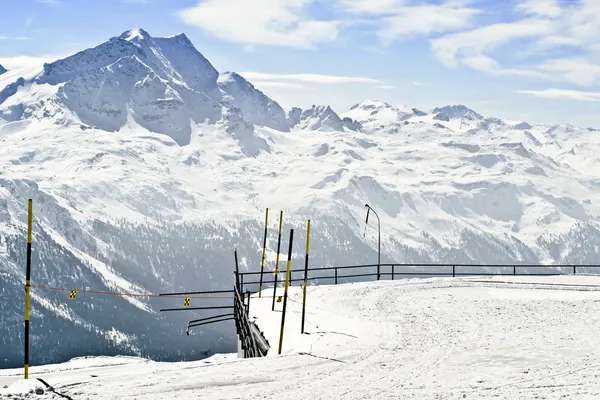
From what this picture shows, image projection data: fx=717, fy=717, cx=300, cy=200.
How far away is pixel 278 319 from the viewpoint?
29984 millimetres

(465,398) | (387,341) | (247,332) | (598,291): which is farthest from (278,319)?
(598,291)

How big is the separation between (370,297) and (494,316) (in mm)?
10096

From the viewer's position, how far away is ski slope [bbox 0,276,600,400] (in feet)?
52.1

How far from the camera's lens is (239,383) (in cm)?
1670

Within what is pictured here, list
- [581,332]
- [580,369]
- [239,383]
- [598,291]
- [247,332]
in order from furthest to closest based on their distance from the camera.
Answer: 1. [598,291]
2. [247,332]
3. [581,332]
4. [580,369]
5. [239,383]

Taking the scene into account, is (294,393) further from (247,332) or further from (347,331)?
(247,332)

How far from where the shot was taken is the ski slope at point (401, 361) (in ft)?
52.1

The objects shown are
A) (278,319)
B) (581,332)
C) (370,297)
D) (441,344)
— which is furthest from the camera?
(370,297)

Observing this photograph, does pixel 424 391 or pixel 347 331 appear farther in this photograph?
pixel 347 331

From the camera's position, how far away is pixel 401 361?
1947 centimetres

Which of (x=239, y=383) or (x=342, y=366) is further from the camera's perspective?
(x=342, y=366)

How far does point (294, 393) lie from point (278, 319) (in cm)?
1424

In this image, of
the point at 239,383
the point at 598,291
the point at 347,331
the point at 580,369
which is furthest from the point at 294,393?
the point at 598,291

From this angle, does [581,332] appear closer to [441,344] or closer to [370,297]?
[441,344]
